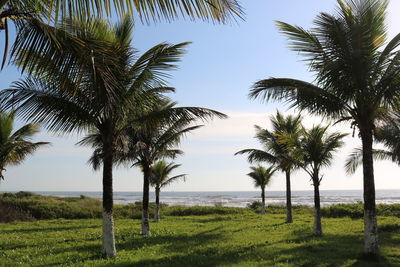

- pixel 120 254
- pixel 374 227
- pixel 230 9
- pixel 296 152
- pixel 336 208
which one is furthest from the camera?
pixel 336 208

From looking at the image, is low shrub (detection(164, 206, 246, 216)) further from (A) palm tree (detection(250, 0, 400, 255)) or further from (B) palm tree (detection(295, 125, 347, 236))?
(A) palm tree (detection(250, 0, 400, 255))

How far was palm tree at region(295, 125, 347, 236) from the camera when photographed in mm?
15047

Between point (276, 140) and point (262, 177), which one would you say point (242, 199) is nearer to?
point (262, 177)

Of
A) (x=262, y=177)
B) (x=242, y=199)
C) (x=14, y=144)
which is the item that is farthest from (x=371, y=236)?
(x=242, y=199)

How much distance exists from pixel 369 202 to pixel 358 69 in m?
3.62

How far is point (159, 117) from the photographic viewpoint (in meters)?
10.5

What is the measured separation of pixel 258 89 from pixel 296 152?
18.0ft

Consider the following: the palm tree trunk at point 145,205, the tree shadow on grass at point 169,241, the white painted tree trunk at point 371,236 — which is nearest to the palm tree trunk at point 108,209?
the tree shadow on grass at point 169,241

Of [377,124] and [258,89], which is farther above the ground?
[258,89]

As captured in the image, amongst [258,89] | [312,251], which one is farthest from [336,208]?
[258,89]

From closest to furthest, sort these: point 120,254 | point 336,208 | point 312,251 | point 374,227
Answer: point 374,227
point 120,254
point 312,251
point 336,208

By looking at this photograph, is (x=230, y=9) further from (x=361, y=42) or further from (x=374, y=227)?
(x=374, y=227)

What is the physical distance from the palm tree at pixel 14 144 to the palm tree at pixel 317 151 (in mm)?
13129

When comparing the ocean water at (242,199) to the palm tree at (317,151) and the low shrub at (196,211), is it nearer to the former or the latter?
the low shrub at (196,211)
